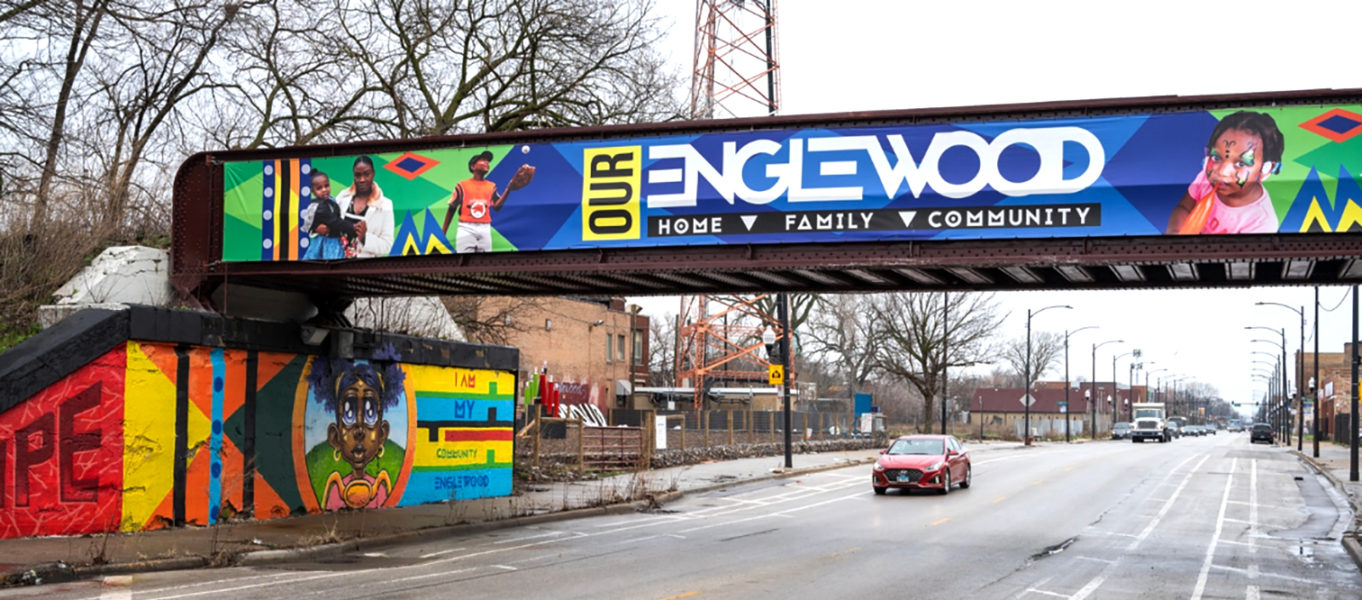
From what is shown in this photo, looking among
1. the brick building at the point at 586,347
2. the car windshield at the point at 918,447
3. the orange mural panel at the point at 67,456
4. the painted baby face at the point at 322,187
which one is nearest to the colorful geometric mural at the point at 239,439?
the orange mural panel at the point at 67,456

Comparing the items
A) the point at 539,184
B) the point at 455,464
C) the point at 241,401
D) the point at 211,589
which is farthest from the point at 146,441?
the point at 455,464

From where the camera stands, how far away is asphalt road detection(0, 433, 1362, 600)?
40.0ft

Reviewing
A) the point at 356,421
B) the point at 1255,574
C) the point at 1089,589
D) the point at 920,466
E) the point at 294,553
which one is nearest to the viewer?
the point at 1089,589

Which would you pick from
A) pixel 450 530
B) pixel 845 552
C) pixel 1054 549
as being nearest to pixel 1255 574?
pixel 1054 549

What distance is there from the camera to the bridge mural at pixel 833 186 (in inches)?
531

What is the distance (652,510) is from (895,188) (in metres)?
10.7

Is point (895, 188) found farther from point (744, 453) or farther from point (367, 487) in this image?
point (744, 453)

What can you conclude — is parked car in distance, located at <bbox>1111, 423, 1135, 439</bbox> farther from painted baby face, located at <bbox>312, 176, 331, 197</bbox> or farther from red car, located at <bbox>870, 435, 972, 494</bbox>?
painted baby face, located at <bbox>312, 176, 331, 197</bbox>

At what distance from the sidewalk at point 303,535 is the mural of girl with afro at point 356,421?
665 millimetres

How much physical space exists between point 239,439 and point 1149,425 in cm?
7964

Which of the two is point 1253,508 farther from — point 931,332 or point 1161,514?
point 931,332

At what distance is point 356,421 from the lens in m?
20.1

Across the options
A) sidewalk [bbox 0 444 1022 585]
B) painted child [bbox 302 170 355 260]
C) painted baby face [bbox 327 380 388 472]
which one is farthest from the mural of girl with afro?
painted child [bbox 302 170 355 260]

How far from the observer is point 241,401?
1747 cm
